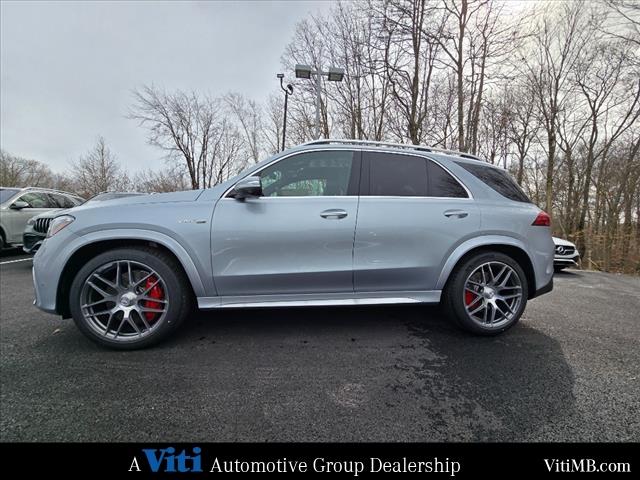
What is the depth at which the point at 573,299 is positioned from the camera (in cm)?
402

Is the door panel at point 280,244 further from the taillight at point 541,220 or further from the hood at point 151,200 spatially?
the taillight at point 541,220

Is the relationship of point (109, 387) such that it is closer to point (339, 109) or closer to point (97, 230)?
point (97, 230)

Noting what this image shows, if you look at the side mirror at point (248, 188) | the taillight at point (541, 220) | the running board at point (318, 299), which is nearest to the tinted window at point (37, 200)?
the running board at point (318, 299)

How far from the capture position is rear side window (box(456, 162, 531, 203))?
9.00 ft

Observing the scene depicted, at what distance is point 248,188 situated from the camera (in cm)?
226

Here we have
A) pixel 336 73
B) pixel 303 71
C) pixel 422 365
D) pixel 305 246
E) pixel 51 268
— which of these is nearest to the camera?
pixel 422 365

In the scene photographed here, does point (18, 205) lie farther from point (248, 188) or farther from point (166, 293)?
point (248, 188)

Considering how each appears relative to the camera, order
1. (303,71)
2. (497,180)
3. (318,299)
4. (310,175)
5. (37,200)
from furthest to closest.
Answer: (303,71)
(37,200)
(497,180)
(310,175)
(318,299)

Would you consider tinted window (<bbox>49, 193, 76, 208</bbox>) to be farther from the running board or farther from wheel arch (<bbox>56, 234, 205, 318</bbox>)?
the running board

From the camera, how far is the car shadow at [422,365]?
1.58 metres

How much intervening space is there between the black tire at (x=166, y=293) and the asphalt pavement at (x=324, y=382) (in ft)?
0.34

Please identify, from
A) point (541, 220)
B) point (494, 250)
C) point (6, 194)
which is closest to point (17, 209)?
point (6, 194)
